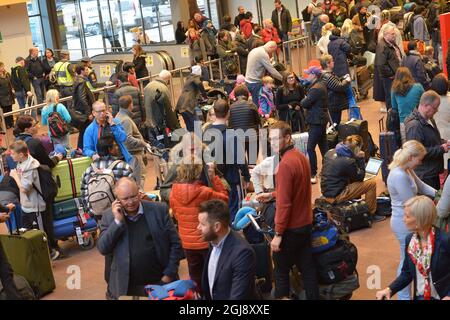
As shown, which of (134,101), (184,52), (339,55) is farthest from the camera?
(184,52)

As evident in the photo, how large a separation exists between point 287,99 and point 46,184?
471 centimetres

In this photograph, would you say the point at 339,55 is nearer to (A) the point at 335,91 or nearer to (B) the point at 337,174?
(A) the point at 335,91

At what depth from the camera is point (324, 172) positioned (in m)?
9.65

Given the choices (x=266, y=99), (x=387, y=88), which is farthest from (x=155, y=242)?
(x=387, y=88)

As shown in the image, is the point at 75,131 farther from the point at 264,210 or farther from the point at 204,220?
the point at 204,220

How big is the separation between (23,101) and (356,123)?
35.8 ft

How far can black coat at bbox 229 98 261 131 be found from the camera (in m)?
10.9

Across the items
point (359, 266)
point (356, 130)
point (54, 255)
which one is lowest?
point (359, 266)

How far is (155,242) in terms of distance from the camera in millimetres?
6289

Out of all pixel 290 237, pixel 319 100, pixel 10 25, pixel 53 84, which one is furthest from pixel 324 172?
pixel 10 25

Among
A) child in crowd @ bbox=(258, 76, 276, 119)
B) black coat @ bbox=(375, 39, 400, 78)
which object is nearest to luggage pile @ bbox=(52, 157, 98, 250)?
child in crowd @ bbox=(258, 76, 276, 119)

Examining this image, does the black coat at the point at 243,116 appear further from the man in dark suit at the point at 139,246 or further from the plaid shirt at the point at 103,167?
the man in dark suit at the point at 139,246

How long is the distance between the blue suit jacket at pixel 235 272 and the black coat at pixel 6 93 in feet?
46.8

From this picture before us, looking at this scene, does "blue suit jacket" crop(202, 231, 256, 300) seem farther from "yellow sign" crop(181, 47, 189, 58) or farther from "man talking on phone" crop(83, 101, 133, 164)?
"yellow sign" crop(181, 47, 189, 58)
